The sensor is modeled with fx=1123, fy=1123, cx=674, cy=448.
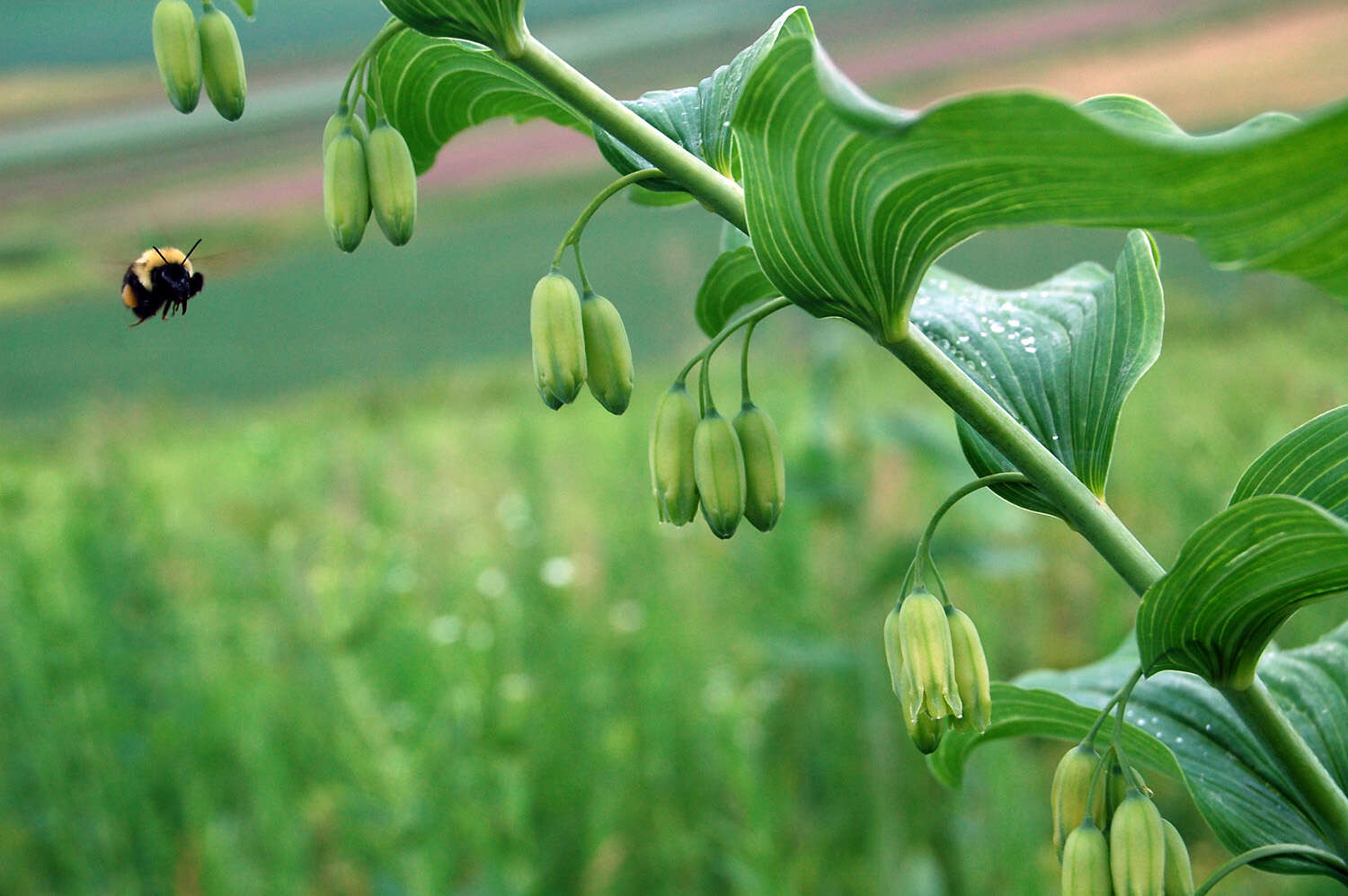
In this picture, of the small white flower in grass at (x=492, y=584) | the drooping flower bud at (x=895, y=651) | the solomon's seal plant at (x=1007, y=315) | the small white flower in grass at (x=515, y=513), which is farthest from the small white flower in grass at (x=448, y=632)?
the drooping flower bud at (x=895, y=651)

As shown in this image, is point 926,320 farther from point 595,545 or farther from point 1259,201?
point 595,545

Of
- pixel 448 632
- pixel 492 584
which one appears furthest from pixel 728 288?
pixel 492 584

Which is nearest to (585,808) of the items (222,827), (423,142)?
(222,827)

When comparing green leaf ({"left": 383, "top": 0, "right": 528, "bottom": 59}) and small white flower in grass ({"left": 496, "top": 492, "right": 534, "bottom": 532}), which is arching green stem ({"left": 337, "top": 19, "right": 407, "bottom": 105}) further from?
small white flower in grass ({"left": 496, "top": 492, "right": 534, "bottom": 532})

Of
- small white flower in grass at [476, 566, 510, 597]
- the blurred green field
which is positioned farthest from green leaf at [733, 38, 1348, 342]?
small white flower in grass at [476, 566, 510, 597]

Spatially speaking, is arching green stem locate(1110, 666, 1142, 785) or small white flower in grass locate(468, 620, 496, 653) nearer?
arching green stem locate(1110, 666, 1142, 785)

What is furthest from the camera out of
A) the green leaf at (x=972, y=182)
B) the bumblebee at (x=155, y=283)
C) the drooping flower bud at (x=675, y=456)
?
the bumblebee at (x=155, y=283)

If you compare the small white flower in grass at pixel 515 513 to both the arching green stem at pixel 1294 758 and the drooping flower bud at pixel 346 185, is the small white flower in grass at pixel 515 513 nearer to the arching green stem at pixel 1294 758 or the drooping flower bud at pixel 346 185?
the drooping flower bud at pixel 346 185
